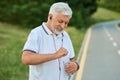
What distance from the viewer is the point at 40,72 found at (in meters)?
4.19

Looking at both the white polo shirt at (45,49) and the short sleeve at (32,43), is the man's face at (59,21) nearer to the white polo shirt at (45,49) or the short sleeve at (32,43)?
the white polo shirt at (45,49)

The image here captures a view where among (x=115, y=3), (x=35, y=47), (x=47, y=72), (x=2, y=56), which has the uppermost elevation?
(x=35, y=47)

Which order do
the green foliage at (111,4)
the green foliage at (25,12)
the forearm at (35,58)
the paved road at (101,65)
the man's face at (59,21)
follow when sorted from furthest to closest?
1. the green foliage at (111,4)
2. the green foliage at (25,12)
3. the paved road at (101,65)
4. the man's face at (59,21)
5. the forearm at (35,58)

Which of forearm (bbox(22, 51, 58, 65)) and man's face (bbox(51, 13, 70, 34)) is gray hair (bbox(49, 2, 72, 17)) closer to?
man's face (bbox(51, 13, 70, 34))

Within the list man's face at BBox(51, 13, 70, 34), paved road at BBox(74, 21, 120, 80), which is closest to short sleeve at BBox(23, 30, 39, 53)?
man's face at BBox(51, 13, 70, 34)

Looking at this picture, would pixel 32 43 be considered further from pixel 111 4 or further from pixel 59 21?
pixel 111 4

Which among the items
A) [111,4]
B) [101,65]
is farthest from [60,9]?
[111,4]

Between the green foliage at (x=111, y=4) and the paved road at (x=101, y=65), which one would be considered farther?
the green foliage at (x=111, y=4)

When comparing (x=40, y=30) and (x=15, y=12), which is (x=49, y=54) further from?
(x=15, y=12)

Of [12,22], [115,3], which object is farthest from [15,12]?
[115,3]

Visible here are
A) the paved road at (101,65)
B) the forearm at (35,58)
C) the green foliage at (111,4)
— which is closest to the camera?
the forearm at (35,58)

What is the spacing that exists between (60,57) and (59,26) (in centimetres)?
30

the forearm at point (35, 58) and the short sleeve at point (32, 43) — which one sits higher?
the short sleeve at point (32, 43)

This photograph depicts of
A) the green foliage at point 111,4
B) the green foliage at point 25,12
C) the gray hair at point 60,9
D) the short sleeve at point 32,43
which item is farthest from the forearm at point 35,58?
the green foliage at point 111,4
